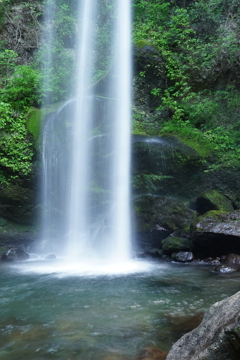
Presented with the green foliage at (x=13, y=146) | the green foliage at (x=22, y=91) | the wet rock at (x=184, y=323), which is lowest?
the wet rock at (x=184, y=323)

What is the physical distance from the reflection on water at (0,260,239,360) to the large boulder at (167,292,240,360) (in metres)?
0.66

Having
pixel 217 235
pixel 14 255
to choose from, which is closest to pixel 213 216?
pixel 217 235

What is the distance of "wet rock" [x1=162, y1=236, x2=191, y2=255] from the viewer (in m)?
9.84

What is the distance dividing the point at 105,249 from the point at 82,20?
15639mm

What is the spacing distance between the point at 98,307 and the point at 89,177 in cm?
758

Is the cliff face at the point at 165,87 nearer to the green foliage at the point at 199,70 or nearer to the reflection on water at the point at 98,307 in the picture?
the green foliage at the point at 199,70

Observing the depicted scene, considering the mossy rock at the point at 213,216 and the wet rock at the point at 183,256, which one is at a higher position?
the mossy rock at the point at 213,216

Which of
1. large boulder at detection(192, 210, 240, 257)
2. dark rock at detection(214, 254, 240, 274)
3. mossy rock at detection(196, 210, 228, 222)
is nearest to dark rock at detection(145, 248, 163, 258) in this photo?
large boulder at detection(192, 210, 240, 257)

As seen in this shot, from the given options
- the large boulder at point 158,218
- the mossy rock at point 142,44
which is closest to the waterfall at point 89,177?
the large boulder at point 158,218

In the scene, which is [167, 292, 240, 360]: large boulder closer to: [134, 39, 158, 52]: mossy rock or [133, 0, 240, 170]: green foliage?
[133, 0, 240, 170]: green foliage

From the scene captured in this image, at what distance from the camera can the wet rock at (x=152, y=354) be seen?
3497 millimetres

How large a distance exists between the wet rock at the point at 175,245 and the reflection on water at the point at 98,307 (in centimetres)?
101

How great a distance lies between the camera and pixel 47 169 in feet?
39.8

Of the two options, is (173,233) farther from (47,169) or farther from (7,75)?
(7,75)
